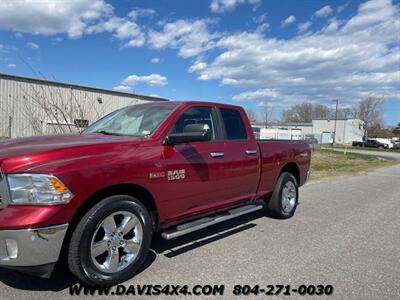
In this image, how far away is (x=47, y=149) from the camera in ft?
11.1

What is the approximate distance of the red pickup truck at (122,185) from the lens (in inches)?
125

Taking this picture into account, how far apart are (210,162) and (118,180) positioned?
1471 millimetres

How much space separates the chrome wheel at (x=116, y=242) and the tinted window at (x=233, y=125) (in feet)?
6.86

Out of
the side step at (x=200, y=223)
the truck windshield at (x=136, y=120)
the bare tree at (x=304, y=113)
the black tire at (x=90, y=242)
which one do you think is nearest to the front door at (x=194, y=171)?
the side step at (x=200, y=223)

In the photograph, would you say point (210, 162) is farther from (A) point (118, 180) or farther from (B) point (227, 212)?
(A) point (118, 180)

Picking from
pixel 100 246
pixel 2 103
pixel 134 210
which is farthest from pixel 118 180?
pixel 2 103

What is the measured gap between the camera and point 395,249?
523cm

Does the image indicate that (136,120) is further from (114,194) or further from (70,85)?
(70,85)

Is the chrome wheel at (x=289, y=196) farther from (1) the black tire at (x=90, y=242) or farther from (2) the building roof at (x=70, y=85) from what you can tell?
(2) the building roof at (x=70, y=85)

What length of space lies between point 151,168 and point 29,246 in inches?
54.9

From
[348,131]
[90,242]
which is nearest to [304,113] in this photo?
[348,131]

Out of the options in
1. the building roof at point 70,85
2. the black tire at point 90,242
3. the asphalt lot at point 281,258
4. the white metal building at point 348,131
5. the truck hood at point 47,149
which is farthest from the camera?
the white metal building at point 348,131

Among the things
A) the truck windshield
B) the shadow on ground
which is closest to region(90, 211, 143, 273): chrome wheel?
the shadow on ground

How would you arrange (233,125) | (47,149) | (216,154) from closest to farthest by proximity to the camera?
(47,149), (216,154), (233,125)
